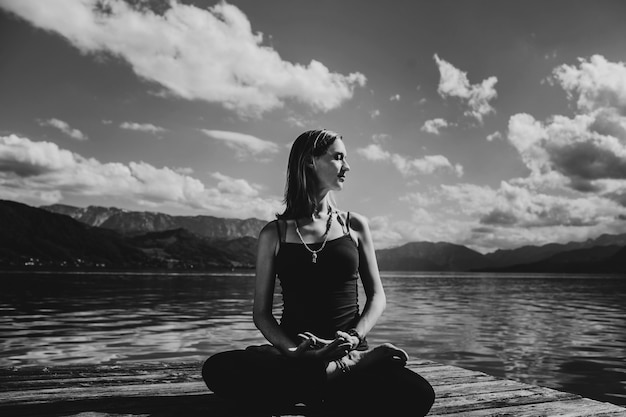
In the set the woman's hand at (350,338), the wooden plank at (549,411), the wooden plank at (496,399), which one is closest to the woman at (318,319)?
the woman's hand at (350,338)

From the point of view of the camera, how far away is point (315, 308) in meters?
4.75

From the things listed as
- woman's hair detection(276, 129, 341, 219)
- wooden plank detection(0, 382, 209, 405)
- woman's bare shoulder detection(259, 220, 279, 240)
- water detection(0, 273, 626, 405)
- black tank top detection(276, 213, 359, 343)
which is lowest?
water detection(0, 273, 626, 405)

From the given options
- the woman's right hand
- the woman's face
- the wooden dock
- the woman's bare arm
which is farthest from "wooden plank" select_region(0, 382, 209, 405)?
the woman's face

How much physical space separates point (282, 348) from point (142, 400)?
6.91ft

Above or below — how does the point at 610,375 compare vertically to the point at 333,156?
below

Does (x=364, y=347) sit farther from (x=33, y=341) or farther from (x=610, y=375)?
(x=33, y=341)

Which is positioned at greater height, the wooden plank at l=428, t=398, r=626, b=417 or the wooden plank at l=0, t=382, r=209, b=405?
the wooden plank at l=428, t=398, r=626, b=417

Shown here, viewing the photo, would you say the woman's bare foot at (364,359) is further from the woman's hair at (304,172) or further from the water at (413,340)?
the water at (413,340)

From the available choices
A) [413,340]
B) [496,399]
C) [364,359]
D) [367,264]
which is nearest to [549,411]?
[496,399]

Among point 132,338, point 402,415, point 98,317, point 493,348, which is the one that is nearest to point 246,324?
point 132,338

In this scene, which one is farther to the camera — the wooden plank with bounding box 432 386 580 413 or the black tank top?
the wooden plank with bounding box 432 386 580 413

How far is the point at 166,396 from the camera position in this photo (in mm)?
5875

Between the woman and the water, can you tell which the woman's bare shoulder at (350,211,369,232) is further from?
the water

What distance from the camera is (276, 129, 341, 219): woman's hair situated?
16.9ft
